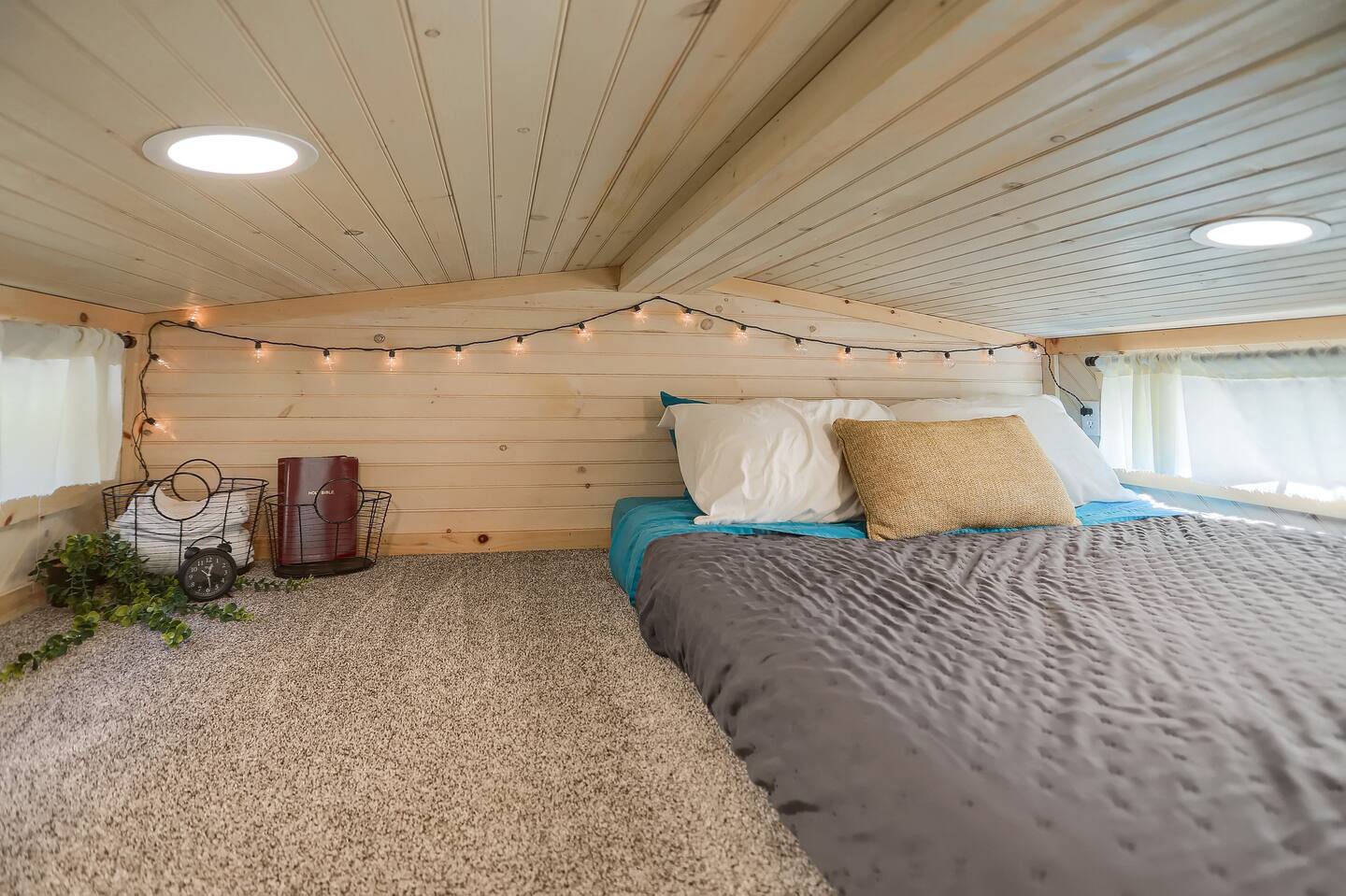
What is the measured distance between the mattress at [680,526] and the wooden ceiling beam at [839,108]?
0.90 m

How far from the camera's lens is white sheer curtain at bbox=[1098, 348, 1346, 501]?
2.36m

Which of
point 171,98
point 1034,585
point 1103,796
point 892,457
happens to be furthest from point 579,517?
point 1103,796

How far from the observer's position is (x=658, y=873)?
42.1 inches

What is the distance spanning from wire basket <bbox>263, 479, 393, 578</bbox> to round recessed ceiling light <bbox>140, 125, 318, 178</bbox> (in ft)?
5.30

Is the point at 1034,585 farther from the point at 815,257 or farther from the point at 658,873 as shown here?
the point at 815,257

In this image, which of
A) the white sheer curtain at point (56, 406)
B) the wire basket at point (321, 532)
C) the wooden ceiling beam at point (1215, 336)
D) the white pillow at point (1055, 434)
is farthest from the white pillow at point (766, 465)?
the white sheer curtain at point (56, 406)

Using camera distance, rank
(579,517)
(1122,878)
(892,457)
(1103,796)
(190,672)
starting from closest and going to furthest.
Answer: (1122,878) < (1103,796) < (190,672) < (892,457) < (579,517)

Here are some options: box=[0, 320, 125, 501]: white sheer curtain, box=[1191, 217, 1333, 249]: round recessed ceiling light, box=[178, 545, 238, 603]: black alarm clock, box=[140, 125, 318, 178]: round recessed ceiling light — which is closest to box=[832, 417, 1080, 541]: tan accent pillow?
box=[1191, 217, 1333, 249]: round recessed ceiling light

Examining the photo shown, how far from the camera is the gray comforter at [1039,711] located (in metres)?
0.67

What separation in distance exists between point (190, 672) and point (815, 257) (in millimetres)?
2276

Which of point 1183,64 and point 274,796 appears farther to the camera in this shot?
point 274,796

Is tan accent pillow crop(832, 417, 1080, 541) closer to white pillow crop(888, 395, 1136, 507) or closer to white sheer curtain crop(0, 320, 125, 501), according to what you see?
white pillow crop(888, 395, 1136, 507)

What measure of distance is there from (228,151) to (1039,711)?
1.60 meters

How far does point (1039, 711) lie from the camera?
91cm
